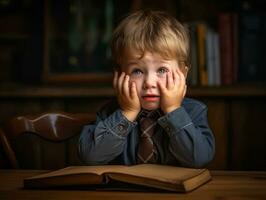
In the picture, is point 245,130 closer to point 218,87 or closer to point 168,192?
point 218,87

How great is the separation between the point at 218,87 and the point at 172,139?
0.94 metres

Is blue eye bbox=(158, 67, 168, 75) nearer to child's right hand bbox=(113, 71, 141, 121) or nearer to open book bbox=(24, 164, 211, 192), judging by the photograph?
child's right hand bbox=(113, 71, 141, 121)

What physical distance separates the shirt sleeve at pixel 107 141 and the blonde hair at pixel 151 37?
141mm

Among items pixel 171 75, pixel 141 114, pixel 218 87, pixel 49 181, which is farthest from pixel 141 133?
pixel 218 87

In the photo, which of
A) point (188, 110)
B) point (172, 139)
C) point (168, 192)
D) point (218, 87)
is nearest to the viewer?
point (168, 192)

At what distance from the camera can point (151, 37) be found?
1293mm

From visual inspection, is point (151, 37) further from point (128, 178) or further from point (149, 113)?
point (128, 178)

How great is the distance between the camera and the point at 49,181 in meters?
1.04

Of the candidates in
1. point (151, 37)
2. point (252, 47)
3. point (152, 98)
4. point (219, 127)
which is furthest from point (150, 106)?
Answer: point (252, 47)

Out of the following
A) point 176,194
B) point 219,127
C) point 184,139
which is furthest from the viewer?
point 219,127

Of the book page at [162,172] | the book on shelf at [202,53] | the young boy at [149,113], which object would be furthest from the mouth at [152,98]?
the book on shelf at [202,53]

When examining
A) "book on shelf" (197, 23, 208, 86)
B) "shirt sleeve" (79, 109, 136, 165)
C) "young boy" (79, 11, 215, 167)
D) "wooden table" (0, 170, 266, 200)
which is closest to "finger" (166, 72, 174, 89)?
"young boy" (79, 11, 215, 167)

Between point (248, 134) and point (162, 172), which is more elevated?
point (162, 172)

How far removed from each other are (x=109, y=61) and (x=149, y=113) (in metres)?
1.06
